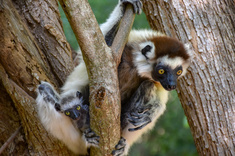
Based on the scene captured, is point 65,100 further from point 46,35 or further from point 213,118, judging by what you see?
point 213,118

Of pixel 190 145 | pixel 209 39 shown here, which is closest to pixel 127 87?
pixel 209 39

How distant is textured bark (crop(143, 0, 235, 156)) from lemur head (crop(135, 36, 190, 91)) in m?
0.47

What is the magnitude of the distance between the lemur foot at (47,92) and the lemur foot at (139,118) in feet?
3.28

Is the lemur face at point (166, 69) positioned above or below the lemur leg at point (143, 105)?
above

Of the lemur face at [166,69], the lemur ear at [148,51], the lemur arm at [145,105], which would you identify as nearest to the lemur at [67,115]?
the lemur ear at [148,51]

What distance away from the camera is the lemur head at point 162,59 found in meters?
3.53

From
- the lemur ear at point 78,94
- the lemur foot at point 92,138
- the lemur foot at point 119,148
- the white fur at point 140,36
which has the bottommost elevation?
the lemur foot at point 119,148

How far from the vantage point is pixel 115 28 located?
13.0ft

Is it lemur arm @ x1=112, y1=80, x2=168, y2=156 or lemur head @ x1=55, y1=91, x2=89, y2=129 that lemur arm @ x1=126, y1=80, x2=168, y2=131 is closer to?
lemur arm @ x1=112, y1=80, x2=168, y2=156

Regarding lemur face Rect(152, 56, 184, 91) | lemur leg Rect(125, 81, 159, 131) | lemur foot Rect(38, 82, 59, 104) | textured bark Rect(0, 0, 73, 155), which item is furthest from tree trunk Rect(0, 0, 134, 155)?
lemur face Rect(152, 56, 184, 91)

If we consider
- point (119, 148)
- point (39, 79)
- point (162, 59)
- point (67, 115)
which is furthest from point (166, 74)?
point (39, 79)

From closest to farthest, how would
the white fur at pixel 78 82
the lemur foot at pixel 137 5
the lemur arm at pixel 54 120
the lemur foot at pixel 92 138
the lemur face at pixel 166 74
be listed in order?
1. the lemur foot at pixel 92 138
2. the lemur arm at pixel 54 120
3. the lemur face at pixel 166 74
4. the lemur foot at pixel 137 5
5. the white fur at pixel 78 82

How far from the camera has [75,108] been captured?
11.2ft

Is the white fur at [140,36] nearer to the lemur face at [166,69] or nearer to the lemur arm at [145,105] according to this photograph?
the lemur face at [166,69]
